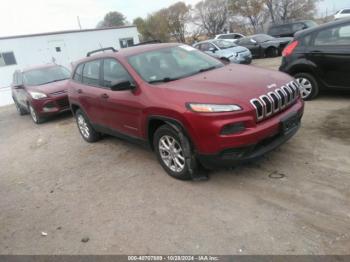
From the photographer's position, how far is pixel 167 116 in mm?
4043

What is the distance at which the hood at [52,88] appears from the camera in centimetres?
912

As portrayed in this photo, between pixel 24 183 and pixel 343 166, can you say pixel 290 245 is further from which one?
pixel 24 183

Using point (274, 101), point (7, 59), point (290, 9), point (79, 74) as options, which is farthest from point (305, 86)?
point (290, 9)

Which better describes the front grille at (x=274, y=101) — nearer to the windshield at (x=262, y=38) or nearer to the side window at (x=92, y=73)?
the side window at (x=92, y=73)

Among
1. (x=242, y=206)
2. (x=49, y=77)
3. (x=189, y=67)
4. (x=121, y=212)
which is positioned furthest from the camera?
(x=49, y=77)

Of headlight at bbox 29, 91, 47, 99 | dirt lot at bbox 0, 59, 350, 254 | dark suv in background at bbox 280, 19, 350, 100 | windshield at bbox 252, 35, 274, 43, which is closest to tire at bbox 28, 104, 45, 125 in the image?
headlight at bbox 29, 91, 47, 99

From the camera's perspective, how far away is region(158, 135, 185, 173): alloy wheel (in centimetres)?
420

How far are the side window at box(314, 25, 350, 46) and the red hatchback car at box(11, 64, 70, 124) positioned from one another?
6393 mm

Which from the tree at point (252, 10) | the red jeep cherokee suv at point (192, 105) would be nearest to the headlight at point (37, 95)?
the red jeep cherokee suv at point (192, 105)

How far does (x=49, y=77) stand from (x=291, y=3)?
113 feet

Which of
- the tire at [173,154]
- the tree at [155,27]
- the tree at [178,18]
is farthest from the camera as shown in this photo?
the tree at [155,27]

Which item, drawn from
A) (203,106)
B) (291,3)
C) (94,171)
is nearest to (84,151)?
(94,171)

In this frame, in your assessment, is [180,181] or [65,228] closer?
[65,228]

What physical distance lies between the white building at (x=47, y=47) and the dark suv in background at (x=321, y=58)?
17.5 metres
